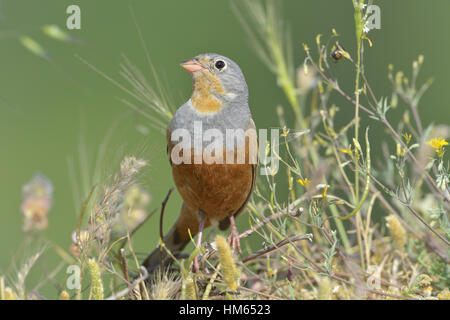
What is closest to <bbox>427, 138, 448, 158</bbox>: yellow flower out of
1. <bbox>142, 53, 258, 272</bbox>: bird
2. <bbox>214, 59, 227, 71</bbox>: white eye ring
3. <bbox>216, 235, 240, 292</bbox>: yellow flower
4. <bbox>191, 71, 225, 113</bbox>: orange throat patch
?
<bbox>216, 235, 240, 292</bbox>: yellow flower

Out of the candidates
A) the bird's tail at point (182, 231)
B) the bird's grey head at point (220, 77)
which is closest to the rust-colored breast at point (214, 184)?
the bird's tail at point (182, 231)

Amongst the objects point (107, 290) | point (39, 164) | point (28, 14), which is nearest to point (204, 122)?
point (107, 290)

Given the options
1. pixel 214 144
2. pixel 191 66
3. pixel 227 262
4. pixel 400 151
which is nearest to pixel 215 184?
pixel 214 144

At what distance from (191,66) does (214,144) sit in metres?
0.41

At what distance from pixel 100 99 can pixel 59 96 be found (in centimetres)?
41

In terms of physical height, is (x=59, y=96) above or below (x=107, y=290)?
above

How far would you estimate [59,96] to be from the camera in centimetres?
611

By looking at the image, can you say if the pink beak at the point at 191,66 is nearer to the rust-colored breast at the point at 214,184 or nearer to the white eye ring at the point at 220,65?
the white eye ring at the point at 220,65

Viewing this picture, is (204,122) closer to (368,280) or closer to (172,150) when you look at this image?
(172,150)

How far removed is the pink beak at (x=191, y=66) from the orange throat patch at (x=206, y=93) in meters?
0.03

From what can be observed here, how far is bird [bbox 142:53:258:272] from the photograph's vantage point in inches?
104

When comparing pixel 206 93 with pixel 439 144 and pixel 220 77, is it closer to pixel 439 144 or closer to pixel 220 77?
pixel 220 77

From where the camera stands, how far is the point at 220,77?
9.25 ft

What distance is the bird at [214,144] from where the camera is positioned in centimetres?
265
